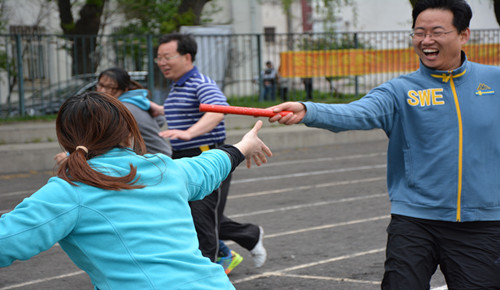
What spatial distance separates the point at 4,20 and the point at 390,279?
22.0 meters

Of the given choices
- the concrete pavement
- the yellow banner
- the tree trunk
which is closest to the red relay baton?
the concrete pavement

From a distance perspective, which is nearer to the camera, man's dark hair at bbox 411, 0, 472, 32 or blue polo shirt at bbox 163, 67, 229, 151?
man's dark hair at bbox 411, 0, 472, 32

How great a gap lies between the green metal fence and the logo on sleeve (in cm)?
1229

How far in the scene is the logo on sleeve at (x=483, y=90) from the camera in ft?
11.7

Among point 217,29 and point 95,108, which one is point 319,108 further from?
point 217,29

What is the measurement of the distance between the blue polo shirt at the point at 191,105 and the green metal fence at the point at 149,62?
9.78 meters

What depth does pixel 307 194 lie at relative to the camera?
9.61m

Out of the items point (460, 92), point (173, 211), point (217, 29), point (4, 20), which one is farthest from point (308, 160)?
point (4, 20)

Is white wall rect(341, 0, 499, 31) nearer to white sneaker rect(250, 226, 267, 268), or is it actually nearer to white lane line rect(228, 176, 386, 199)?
white lane line rect(228, 176, 386, 199)

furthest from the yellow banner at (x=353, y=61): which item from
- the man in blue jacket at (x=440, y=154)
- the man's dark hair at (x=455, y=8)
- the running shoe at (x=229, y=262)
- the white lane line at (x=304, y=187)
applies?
the man in blue jacket at (x=440, y=154)

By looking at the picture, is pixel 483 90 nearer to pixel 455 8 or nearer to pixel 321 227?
pixel 455 8

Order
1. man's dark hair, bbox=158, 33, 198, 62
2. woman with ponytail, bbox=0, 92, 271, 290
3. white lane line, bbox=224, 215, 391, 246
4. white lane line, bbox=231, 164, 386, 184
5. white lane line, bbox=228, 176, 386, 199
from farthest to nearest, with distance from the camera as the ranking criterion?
white lane line, bbox=231, 164, 386, 184 → white lane line, bbox=228, 176, 386, 199 → white lane line, bbox=224, 215, 391, 246 → man's dark hair, bbox=158, 33, 198, 62 → woman with ponytail, bbox=0, 92, 271, 290

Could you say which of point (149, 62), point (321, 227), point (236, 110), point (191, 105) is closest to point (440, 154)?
point (236, 110)

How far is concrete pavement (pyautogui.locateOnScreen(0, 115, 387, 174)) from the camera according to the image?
12461 millimetres
